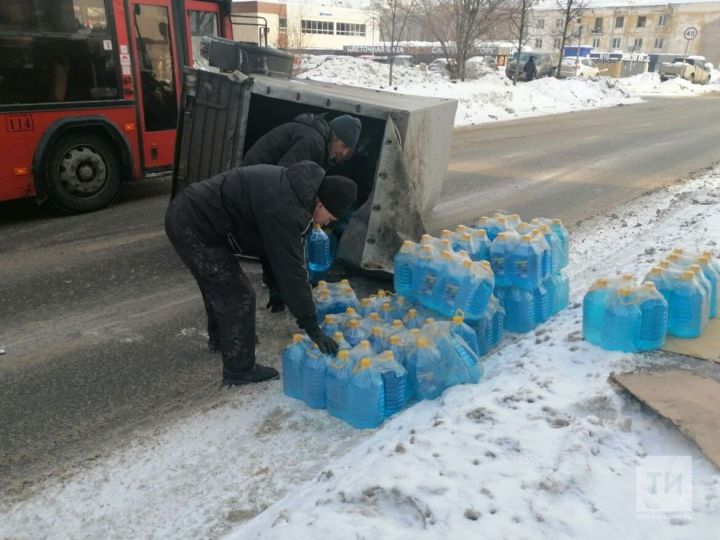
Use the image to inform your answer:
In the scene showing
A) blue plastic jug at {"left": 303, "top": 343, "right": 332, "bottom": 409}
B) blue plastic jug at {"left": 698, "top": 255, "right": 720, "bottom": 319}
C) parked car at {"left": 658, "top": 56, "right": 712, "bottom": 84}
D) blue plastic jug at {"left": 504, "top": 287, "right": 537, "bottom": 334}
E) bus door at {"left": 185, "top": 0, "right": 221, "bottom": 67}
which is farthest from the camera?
parked car at {"left": 658, "top": 56, "right": 712, "bottom": 84}

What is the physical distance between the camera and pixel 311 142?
16.4ft

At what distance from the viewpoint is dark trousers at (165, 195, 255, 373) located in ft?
12.7

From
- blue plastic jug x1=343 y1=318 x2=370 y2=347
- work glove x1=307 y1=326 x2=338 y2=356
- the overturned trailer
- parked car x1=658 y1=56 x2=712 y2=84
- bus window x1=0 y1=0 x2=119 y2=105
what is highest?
bus window x1=0 y1=0 x2=119 y2=105

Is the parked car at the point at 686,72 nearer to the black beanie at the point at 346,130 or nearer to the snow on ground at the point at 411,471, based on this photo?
the black beanie at the point at 346,130

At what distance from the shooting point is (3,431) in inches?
143

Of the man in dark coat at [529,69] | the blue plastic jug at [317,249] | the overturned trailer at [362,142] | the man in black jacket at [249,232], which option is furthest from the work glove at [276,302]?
the man in dark coat at [529,69]

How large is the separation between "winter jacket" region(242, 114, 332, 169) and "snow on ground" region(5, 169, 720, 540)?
1916 mm

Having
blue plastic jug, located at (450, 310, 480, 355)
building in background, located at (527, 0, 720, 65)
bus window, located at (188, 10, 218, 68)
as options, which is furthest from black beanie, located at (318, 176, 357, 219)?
building in background, located at (527, 0, 720, 65)

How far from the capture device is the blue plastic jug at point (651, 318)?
3959 millimetres

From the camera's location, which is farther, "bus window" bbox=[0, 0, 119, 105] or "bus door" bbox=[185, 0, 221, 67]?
"bus door" bbox=[185, 0, 221, 67]

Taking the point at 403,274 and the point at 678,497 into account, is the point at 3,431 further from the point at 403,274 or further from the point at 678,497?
the point at 678,497

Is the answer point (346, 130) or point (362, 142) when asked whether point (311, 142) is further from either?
point (362, 142)

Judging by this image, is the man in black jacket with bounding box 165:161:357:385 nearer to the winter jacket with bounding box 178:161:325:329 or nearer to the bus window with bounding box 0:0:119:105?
the winter jacket with bounding box 178:161:325:329

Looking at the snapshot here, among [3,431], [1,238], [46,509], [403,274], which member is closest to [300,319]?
[403,274]
